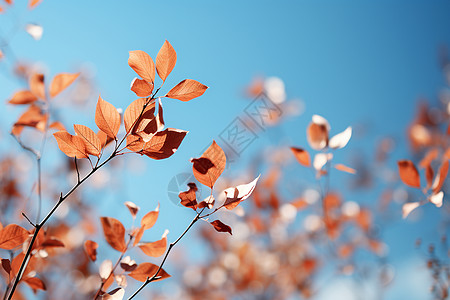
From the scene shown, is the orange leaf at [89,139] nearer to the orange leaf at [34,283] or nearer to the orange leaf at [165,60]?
the orange leaf at [165,60]

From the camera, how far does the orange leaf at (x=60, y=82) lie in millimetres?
808

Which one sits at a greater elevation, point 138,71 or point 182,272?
point 138,71

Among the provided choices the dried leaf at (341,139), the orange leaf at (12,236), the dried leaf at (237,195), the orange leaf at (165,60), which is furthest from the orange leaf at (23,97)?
the dried leaf at (341,139)

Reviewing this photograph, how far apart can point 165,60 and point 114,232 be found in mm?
356

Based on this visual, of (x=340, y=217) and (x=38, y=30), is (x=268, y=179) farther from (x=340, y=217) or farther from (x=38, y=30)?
(x=38, y=30)

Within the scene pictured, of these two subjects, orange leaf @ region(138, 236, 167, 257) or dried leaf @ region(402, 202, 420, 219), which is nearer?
orange leaf @ region(138, 236, 167, 257)

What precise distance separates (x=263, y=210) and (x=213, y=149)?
1524 mm

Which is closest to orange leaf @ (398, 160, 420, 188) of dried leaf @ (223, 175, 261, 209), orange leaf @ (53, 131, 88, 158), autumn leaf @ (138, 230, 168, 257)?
dried leaf @ (223, 175, 261, 209)

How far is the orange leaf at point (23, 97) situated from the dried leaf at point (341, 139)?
832 mm

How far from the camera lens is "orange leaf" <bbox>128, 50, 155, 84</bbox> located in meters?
0.48

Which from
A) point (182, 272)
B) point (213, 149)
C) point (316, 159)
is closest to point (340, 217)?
point (316, 159)

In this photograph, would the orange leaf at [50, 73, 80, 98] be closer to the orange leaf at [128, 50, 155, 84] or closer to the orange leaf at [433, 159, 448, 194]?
the orange leaf at [128, 50, 155, 84]

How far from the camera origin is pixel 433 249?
2.71 feet

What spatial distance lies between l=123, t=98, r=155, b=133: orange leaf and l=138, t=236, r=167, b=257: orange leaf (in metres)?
0.23
